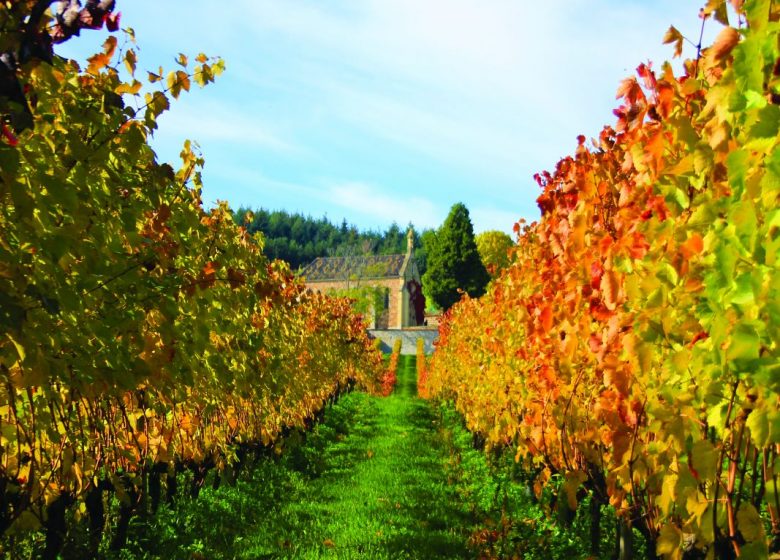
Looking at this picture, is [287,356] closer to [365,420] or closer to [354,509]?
[354,509]

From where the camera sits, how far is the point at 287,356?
10.2 metres

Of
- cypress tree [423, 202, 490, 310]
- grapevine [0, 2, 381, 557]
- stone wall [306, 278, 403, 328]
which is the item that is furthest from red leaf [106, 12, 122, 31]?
stone wall [306, 278, 403, 328]

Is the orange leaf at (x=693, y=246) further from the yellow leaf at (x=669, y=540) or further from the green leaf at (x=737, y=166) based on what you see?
the yellow leaf at (x=669, y=540)

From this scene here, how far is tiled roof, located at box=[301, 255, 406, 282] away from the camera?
73.6m

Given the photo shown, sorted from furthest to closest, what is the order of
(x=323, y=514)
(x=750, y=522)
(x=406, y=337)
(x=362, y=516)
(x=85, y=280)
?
(x=406, y=337)
(x=323, y=514)
(x=362, y=516)
(x=85, y=280)
(x=750, y=522)

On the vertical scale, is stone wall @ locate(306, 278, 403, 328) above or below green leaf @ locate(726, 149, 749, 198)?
above

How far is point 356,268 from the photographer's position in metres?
78.1

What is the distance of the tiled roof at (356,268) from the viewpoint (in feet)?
242

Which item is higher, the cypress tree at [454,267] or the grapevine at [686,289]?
the cypress tree at [454,267]

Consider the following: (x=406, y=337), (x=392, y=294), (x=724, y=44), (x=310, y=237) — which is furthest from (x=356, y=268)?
(x=724, y=44)

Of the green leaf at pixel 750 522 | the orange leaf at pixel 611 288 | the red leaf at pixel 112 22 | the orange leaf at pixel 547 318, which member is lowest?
the green leaf at pixel 750 522

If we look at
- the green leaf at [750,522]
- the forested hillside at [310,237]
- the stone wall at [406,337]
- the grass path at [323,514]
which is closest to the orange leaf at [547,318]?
the green leaf at [750,522]

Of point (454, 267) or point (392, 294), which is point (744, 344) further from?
point (392, 294)

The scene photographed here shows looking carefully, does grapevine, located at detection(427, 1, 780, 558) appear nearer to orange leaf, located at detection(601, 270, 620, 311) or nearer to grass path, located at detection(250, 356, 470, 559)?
orange leaf, located at detection(601, 270, 620, 311)
